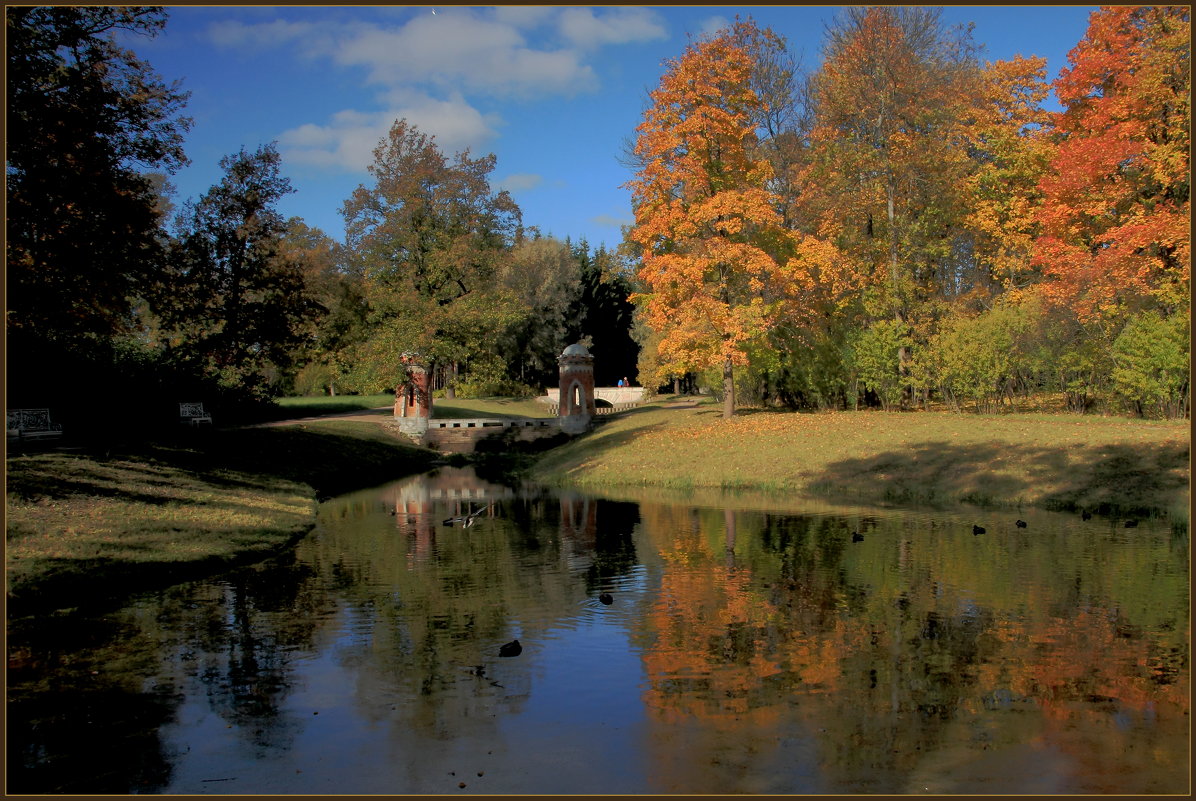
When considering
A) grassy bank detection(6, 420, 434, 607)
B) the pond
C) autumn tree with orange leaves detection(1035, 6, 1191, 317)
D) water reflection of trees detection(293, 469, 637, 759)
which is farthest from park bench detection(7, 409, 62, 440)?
autumn tree with orange leaves detection(1035, 6, 1191, 317)

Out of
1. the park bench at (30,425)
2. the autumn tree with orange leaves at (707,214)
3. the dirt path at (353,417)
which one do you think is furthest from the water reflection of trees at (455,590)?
the dirt path at (353,417)

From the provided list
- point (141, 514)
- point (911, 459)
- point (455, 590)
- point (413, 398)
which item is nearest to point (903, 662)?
point (455, 590)

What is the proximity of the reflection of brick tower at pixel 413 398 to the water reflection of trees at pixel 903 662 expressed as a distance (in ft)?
103

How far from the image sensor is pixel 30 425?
2586 centimetres

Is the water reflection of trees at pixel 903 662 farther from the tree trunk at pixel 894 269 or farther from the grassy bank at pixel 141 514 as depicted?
the tree trunk at pixel 894 269

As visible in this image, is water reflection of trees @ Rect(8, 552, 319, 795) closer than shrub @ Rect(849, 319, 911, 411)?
Yes

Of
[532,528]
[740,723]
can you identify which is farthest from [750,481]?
[740,723]

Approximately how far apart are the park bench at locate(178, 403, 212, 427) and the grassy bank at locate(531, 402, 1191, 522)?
1415 cm

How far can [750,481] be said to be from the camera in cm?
2908

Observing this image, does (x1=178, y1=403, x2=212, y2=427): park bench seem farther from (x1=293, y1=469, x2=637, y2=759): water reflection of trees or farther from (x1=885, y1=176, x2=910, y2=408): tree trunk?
(x1=885, y1=176, x2=910, y2=408): tree trunk

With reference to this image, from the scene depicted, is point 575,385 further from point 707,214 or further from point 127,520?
point 127,520

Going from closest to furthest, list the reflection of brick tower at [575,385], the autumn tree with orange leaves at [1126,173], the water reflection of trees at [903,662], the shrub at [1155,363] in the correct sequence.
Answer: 1. the water reflection of trees at [903,662]
2. the autumn tree with orange leaves at [1126,173]
3. the shrub at [1155,363]
4. the reflection of brick tower at [575,385]

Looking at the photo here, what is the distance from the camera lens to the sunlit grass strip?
13.9 m

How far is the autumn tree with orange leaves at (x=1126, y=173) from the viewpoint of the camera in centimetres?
2809
